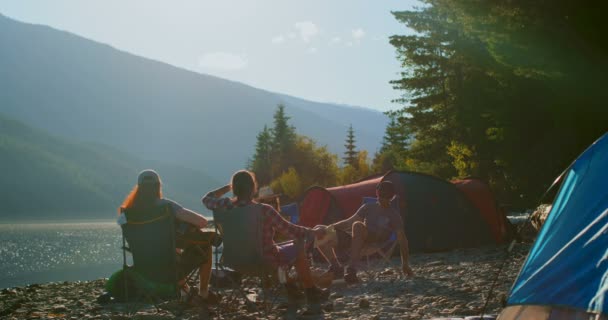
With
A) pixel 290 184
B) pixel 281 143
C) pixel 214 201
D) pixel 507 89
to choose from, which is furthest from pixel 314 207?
pixel 281 143

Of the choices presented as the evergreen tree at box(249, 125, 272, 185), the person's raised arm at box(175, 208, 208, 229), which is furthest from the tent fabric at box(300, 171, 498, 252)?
the evergreen tree at box(249, 125, 272, 185)

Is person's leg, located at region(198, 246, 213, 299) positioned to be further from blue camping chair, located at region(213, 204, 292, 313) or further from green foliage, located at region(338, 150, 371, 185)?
green foliage, located at region(338, 150, 371, 185)

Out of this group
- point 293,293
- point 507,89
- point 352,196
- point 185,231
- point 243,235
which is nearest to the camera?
point 243,235

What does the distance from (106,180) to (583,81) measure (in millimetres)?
188407

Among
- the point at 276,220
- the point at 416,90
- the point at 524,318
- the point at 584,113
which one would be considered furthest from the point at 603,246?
the point at 416,90

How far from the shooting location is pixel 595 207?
15.4 ft

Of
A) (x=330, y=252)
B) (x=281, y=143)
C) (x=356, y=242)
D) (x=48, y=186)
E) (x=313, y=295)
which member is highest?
(x=281, y=143)

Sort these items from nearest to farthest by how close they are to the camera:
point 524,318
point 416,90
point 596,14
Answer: point 524,318, point 596,14, point 416,90

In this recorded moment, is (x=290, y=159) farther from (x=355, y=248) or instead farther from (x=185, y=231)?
(x=185, y=231)

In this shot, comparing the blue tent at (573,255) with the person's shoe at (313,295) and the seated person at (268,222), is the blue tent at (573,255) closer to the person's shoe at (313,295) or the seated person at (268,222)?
the seated person at (268,222)

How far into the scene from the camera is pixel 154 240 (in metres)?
6.78

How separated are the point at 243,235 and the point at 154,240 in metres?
1.00

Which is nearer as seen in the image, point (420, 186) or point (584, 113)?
point (420, 186)

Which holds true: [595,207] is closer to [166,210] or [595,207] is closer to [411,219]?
[166,210]
